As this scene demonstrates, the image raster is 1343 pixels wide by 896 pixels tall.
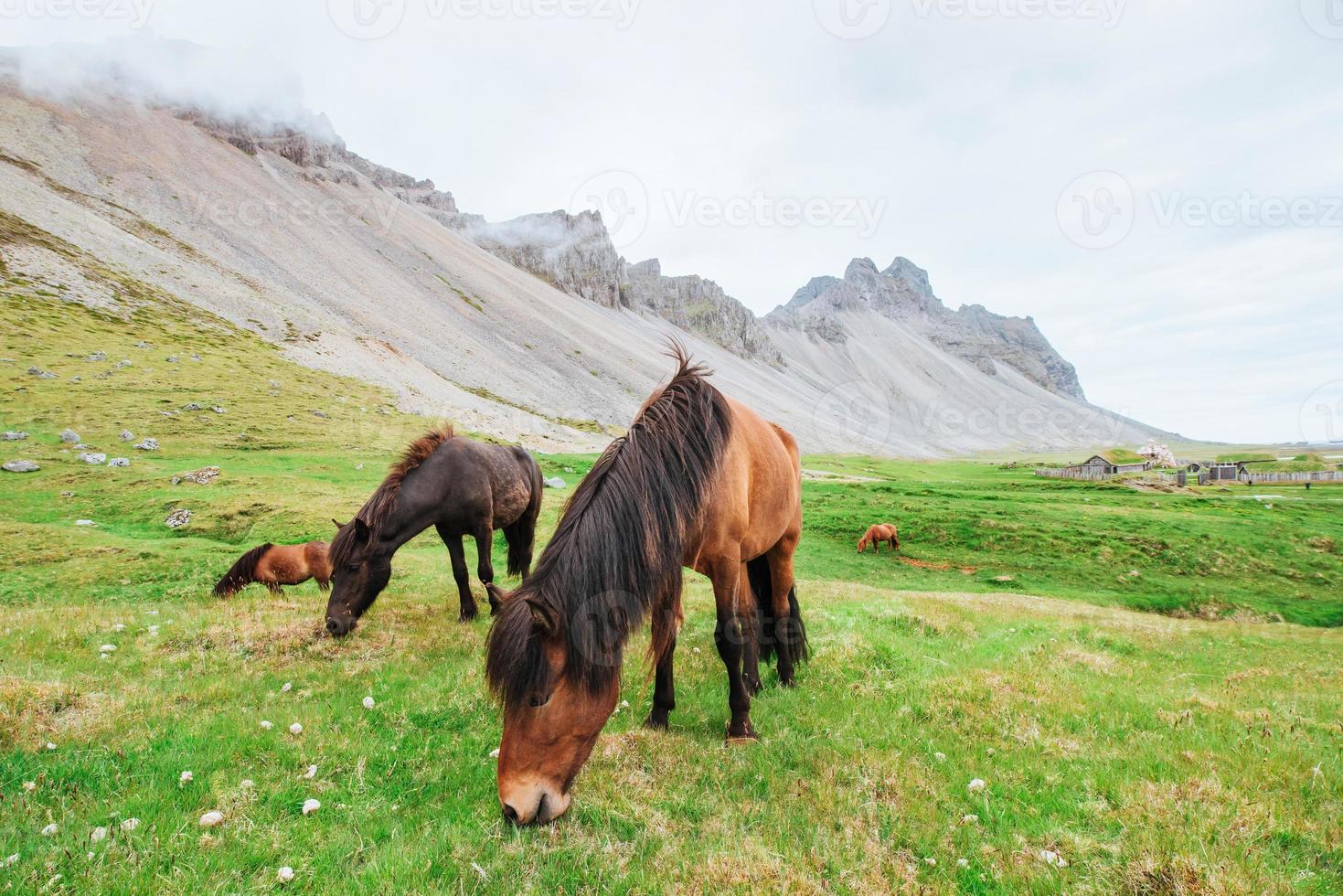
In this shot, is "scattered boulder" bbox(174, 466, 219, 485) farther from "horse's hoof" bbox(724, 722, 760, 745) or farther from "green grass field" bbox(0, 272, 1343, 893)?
"horse's hoof" bbox(724, 722, 760, 745)

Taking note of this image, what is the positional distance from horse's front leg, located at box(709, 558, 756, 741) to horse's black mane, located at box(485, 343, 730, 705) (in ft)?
3.00

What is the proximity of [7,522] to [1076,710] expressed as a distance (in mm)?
22008

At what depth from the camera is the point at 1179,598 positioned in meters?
18.2

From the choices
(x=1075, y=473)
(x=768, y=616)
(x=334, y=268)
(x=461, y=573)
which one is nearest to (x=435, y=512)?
(x=461, y=573)

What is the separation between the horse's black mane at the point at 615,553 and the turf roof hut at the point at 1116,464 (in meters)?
67.5

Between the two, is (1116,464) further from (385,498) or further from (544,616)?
(544,616)

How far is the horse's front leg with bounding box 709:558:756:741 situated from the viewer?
206 inches

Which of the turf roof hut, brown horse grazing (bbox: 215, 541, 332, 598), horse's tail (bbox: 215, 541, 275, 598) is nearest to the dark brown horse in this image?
brown horse grazing (bbox: 215, 541, 332, 598)

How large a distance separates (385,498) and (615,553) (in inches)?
217

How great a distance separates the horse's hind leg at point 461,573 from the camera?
894cm

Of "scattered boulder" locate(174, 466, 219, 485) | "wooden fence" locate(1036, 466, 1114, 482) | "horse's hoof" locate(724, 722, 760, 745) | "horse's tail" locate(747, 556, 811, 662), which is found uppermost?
"wooden fence" locate(1036, 466, 1114, 482)

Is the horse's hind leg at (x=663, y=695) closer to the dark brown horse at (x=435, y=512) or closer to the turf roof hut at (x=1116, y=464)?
the dark brown horse at (x=435, y=512)

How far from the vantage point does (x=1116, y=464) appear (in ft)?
202

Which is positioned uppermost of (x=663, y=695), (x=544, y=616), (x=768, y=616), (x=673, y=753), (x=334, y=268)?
(x=334, y=268)
